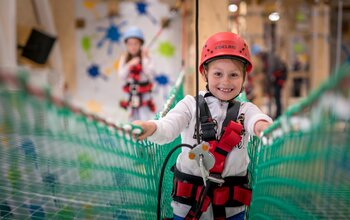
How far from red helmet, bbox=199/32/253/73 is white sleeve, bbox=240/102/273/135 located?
0.47 ft

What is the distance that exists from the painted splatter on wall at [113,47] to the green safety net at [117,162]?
15.9 ft

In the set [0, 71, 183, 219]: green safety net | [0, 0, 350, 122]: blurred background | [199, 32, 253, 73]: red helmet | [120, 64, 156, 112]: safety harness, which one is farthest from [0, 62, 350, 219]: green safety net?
[0, 0, 350, 122]: blurred background

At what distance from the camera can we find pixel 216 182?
128 centimetres

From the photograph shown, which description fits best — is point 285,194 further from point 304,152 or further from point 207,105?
point 207,105

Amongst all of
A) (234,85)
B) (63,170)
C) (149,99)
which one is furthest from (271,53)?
(63,170)

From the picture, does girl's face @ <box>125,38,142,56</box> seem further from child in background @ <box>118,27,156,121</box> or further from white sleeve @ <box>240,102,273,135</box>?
white sleeve @ <box>240,102,273,135</box>

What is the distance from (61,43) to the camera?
6.36 m

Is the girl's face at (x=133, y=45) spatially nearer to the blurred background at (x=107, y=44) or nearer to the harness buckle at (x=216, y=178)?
the blurred background at (x=107, y=44)

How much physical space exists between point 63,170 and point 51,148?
0.24 feet

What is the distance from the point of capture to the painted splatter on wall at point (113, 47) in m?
6.25

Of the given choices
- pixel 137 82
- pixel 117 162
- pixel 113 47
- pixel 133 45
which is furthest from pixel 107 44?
pixel 117 162

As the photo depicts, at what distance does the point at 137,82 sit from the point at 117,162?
307 centimetres

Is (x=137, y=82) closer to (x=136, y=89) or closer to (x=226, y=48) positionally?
(x=136, y=89)

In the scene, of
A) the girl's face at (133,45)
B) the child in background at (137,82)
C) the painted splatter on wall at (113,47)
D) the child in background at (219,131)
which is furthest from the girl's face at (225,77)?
the painted splatter on wall at (113,47)
